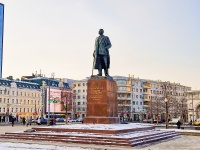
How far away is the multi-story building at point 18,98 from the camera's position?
303ft

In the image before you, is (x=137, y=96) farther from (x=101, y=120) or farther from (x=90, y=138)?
(x=90, y=138)

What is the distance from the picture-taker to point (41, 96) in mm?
108375

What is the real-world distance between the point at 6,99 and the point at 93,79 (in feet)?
241

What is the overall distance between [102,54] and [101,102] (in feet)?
14.7

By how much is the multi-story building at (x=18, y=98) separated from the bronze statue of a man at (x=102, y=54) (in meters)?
63.3

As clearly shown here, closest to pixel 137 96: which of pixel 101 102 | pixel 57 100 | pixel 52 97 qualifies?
pixel 57 100

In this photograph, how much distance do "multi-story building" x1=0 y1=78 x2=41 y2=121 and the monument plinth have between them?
64234mm

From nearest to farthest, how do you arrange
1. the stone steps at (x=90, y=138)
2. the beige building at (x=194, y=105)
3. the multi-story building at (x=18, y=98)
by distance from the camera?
the stone steps at (x=90, y=138) → the beige building at (x=194, y=105) → the multi-story building at (x=18, y=98)

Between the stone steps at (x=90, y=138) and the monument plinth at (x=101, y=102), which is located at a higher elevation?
the monument plinth at (x=101, y=102)

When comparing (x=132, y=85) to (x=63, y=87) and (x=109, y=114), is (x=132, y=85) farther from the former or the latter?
(x=109, y=114)

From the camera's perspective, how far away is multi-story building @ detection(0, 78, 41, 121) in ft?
303

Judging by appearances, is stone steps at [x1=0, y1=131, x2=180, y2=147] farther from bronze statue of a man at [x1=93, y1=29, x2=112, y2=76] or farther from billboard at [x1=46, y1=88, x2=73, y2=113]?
billboard at [x1=46, y1=88, x2=73, y2=113]

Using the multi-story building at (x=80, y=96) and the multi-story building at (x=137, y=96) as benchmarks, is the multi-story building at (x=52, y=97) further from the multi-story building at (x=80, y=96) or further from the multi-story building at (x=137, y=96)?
Result: the multi-story building at (x=137, y=96)

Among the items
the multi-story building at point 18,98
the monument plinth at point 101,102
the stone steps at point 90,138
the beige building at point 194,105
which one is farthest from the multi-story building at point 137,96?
the stone steps at point 90,138
